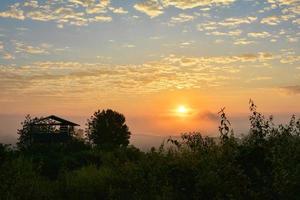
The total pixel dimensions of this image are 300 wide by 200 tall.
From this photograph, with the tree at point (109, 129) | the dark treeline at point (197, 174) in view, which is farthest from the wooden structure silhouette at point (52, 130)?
the dark treeline at point (197, 174)

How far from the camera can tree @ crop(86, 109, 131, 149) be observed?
6575 cm

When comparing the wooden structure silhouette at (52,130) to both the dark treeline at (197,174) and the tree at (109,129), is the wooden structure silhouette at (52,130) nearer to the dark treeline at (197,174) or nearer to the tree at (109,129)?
the tree at (109,129)

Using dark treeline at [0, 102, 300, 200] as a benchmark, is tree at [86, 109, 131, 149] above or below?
above

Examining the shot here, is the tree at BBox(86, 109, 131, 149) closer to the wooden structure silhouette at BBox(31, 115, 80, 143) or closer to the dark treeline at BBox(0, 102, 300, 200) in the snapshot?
the wooden structure silhouette at BBox(31, 115, 80, 143)

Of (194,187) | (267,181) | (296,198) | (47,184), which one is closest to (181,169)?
(194,187)

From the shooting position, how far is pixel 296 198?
39.7 ft

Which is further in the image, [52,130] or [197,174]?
[52,130]

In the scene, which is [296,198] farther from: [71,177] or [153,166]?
[71,177]

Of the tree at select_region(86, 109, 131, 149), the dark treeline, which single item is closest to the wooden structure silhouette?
the tree at select_region(86, 109, 131, 149)

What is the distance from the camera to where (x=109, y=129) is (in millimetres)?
67625

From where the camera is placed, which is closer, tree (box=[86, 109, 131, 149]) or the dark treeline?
the dark treeline

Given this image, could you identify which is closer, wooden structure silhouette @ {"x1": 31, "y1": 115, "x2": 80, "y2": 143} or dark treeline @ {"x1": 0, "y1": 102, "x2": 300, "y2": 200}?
dark treeline @ {"x1": 0, "y1": 102, "x2": 300, "y2": 200}

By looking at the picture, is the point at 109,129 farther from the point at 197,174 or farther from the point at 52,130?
the point at 197,174

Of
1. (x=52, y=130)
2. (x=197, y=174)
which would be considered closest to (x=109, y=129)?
(x=52, y=130)
